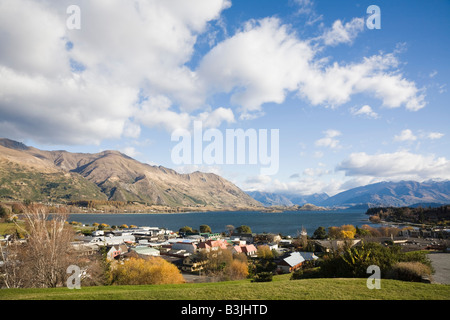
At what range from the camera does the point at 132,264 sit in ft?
109

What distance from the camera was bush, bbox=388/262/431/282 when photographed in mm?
13570

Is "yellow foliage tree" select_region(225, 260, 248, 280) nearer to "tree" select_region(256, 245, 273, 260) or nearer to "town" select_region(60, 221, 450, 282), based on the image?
"town" select_region(60, 221, 450, 282)

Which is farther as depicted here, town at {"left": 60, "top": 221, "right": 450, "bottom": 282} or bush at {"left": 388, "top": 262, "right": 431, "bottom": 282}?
town at {"left": 60, "top": 221, "right": 450, "bottom": 282}

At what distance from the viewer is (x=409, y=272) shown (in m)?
13.7

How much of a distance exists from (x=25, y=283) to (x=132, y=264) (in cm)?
1339

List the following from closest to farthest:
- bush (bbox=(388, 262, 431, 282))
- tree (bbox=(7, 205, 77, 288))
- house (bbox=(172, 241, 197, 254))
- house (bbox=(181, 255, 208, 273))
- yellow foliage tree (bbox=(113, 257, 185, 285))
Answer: bush (bbox=(388, 262, 431, 282)), tree (bbox=(7, 205, 77, 288)), yellow foliage tree (bbox=(113, 257, 185, 285)), house (bbox=(181, 255, 208, 273)), house (bbox=(172, 241, 197, 254))

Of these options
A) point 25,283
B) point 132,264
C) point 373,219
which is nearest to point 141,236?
point 132,264

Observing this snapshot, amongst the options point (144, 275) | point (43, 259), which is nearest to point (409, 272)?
point (43, 259)

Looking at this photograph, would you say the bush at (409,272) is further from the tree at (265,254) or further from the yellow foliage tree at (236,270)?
the tree at (265,254)

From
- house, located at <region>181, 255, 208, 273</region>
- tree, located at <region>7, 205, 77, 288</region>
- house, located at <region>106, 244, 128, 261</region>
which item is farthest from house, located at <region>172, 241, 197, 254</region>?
tree, located at <region>7, 205, 77, 288</region>

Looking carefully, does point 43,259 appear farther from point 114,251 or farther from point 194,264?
point 114,251
